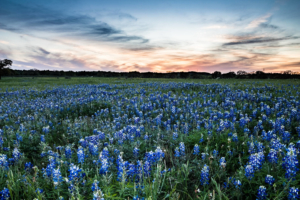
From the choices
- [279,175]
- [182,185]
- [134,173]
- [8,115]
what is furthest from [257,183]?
[8,115]

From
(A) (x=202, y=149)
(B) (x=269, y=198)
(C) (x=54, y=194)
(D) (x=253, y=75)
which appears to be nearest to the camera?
(B) (x=269, y=198)

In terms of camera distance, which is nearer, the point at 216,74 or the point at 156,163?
the point at 156,163

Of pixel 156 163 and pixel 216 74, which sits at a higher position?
pixel 216 74

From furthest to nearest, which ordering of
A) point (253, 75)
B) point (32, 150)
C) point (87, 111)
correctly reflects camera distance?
point (253, 75)
point (87, 111)
point (32, 150)

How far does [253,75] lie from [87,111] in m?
31.1

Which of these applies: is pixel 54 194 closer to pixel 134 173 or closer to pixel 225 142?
pixel 134 173

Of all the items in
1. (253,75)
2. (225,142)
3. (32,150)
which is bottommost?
(32,150)

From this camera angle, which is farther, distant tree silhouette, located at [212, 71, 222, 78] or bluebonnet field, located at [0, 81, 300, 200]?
distant tree silhouette, located at [212, 71, 222, 78]

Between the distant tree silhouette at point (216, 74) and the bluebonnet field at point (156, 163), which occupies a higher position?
the distant tree silhouette at point (216, 74)

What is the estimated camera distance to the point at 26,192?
293cm

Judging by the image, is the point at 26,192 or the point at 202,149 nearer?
the point at 26,192

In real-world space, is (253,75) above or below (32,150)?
above

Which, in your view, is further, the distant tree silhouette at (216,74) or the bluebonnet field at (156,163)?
the distant tree silhouette at (216,74)

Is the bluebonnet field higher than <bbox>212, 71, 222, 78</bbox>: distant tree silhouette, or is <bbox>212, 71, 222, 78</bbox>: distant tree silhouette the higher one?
<bbox>212, 71, 222, 78</bbox>: distant tree silhouette
